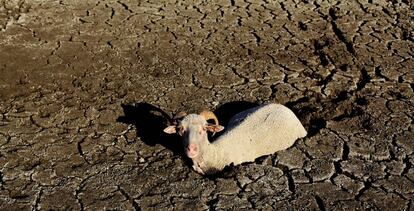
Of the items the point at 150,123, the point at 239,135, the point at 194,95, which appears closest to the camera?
the point at 239,135

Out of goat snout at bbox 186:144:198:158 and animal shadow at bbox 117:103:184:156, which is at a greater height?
goat snout at bbox 186:144:198:158

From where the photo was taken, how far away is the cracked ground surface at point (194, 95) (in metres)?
5.30

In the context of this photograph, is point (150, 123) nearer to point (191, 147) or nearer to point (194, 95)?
point (194, 95)

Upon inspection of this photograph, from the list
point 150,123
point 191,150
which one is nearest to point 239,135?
point 191,150

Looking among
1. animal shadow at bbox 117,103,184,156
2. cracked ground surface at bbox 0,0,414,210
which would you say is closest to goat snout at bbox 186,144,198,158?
cracked ground surface at bbox 0,0,414,210

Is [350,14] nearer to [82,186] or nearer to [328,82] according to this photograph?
[328,82]

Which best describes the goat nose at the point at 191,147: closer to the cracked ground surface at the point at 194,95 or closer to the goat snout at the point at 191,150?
the goat snout at the point at 191,150

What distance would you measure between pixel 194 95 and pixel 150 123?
0.81 meters

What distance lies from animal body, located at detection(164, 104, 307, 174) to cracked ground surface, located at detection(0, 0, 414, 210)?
0.44 feet

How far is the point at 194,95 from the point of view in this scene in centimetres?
693

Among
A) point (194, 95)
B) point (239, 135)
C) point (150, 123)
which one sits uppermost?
point (239, 135)

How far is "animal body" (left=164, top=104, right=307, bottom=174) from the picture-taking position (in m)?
5.33

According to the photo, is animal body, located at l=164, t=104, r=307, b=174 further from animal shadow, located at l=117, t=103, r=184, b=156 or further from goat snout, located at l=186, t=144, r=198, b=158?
animal shadow, located at l=117, t=103, r=184, b=156

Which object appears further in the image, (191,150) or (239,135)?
(239,135)
